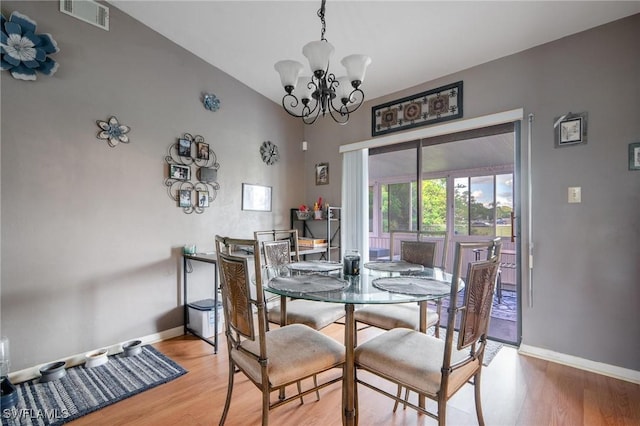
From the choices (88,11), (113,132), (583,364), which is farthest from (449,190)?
(88,11)

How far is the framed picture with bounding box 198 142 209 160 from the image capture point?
3043mm

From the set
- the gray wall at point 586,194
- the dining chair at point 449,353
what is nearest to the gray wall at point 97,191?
A: the dining chair at point 449,353

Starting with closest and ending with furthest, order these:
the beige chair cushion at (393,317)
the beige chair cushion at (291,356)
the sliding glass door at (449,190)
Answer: the beige chair cushion at (291,356) < the beige chair cushion at (393,317) < the sliding glass door at (449,190)

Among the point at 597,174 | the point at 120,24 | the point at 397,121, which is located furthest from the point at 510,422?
the point at 120,24

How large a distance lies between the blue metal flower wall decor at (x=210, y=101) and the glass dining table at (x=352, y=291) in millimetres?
2183

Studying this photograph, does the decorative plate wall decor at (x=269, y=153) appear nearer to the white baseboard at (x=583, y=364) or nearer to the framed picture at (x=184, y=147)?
the framed picture at (x=184, y=147)

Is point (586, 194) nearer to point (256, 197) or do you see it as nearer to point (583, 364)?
point (583, 364)

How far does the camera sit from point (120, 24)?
2.54 metres

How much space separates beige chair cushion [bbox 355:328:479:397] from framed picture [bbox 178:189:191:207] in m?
2.21

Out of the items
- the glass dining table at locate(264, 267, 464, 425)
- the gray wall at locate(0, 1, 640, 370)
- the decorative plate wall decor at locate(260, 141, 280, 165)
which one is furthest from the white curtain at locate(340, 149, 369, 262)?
the glass dining table at locate(264, 267, 464, 425)

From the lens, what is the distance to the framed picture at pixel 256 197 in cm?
349

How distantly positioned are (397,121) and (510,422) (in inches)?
106

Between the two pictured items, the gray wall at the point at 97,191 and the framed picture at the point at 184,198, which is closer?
the gray wall at the point at 97,191

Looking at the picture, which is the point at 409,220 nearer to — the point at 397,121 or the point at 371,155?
the point at 371,155
